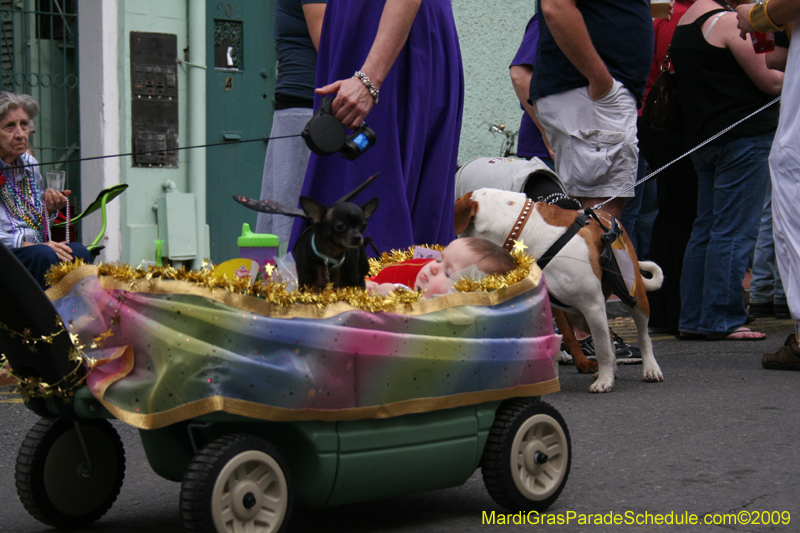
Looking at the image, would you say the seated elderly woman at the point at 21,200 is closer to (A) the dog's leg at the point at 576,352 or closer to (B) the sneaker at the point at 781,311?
(A) the dog's leg at the point at 576,352

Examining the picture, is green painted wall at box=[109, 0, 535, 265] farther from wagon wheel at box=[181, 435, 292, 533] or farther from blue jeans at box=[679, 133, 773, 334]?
wagon wheel at box=[181, 435, 292, 533]

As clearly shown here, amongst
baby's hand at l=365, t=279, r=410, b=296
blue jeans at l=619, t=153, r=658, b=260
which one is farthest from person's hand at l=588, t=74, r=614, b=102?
baby's hand at l=365, t=279, r=410, b=296

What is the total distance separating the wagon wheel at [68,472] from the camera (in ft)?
7.06

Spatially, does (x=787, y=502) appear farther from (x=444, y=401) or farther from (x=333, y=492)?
(x=333, y=492)

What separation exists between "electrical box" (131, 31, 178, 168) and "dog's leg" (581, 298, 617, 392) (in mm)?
4272

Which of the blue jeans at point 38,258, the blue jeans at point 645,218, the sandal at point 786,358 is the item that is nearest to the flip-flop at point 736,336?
the blue jeans at point 645,218

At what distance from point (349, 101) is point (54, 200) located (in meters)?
2.36

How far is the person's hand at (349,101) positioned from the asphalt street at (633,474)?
112 cm

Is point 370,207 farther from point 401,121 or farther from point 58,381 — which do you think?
point 401,121

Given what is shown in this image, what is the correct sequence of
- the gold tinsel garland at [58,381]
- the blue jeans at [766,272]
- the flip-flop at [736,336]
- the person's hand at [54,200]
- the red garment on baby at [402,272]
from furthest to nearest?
the blue jeans at [766,272] < the flip-flop at [736,336] < the person's hand at [54,200] < the red garment on baby at [402,272] < the gold tinsel garland at [58,381]

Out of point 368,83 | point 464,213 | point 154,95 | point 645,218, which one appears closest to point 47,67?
point 154,95

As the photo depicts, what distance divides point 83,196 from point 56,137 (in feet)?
1.65

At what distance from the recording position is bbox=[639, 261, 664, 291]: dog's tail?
479 centimetres

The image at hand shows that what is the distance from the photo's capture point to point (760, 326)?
665 centimetres
